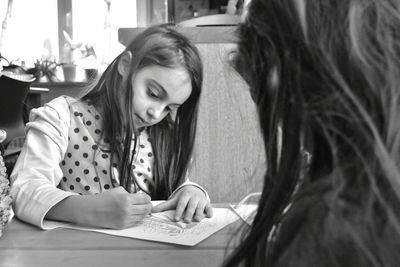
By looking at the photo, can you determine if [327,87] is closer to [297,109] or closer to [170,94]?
[297,109]

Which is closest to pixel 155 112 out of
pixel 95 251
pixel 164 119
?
pixel 164 119

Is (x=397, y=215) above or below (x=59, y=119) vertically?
above

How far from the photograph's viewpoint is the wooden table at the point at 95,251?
1.81 ft

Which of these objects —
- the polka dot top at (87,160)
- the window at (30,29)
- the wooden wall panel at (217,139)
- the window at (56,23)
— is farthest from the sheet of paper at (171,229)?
the window at (30,29)

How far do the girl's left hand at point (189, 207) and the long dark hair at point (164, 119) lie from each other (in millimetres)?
272

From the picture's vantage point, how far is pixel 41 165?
1.00m

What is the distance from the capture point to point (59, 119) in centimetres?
110

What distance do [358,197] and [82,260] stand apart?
398 millimetres

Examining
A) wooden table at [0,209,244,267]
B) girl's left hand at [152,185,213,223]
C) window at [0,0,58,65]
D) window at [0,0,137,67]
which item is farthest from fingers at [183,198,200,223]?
window at [0,0,58,65]

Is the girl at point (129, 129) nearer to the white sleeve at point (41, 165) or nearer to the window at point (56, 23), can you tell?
the white sleeve at point (41, 165)

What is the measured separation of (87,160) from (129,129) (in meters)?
0.13

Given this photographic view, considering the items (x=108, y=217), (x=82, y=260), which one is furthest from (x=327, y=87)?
(x=108, y=217)

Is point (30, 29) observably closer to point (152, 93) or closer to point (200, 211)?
point (152, 93)

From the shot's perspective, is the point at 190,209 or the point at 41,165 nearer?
the point at 190,209
